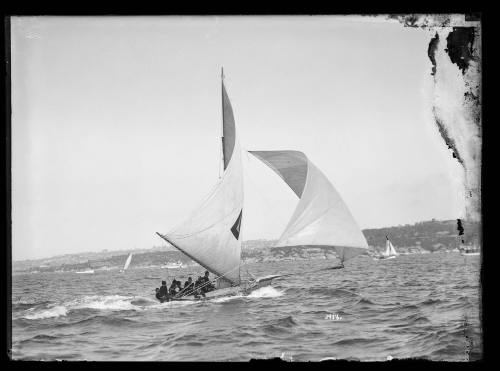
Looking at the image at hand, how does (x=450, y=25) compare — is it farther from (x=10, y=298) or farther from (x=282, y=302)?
(x=10, y=298)

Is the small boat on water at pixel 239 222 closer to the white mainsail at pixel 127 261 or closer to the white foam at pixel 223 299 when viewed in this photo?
the white foam at pixel 223 299

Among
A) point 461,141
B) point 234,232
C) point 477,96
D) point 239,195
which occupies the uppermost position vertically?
point 477,96

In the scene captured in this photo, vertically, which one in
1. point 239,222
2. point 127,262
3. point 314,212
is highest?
point 314,212

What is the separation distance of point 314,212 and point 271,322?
236 cm

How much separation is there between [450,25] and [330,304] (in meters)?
5.36

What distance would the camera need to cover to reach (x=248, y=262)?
1283 cm

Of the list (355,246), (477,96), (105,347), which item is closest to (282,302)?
(355,246)

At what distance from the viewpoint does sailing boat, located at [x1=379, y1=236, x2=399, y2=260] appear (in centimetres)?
1096

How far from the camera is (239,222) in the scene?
1264cm

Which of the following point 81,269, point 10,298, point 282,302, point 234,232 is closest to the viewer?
point 10,298

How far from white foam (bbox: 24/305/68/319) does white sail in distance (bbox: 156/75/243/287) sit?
89.9 inches

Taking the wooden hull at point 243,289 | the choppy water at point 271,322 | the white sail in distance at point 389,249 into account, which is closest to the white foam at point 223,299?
the wooden hull at point 243,289

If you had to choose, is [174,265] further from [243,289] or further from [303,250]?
[303,250]

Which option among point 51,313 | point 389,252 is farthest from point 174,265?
point 389,252
